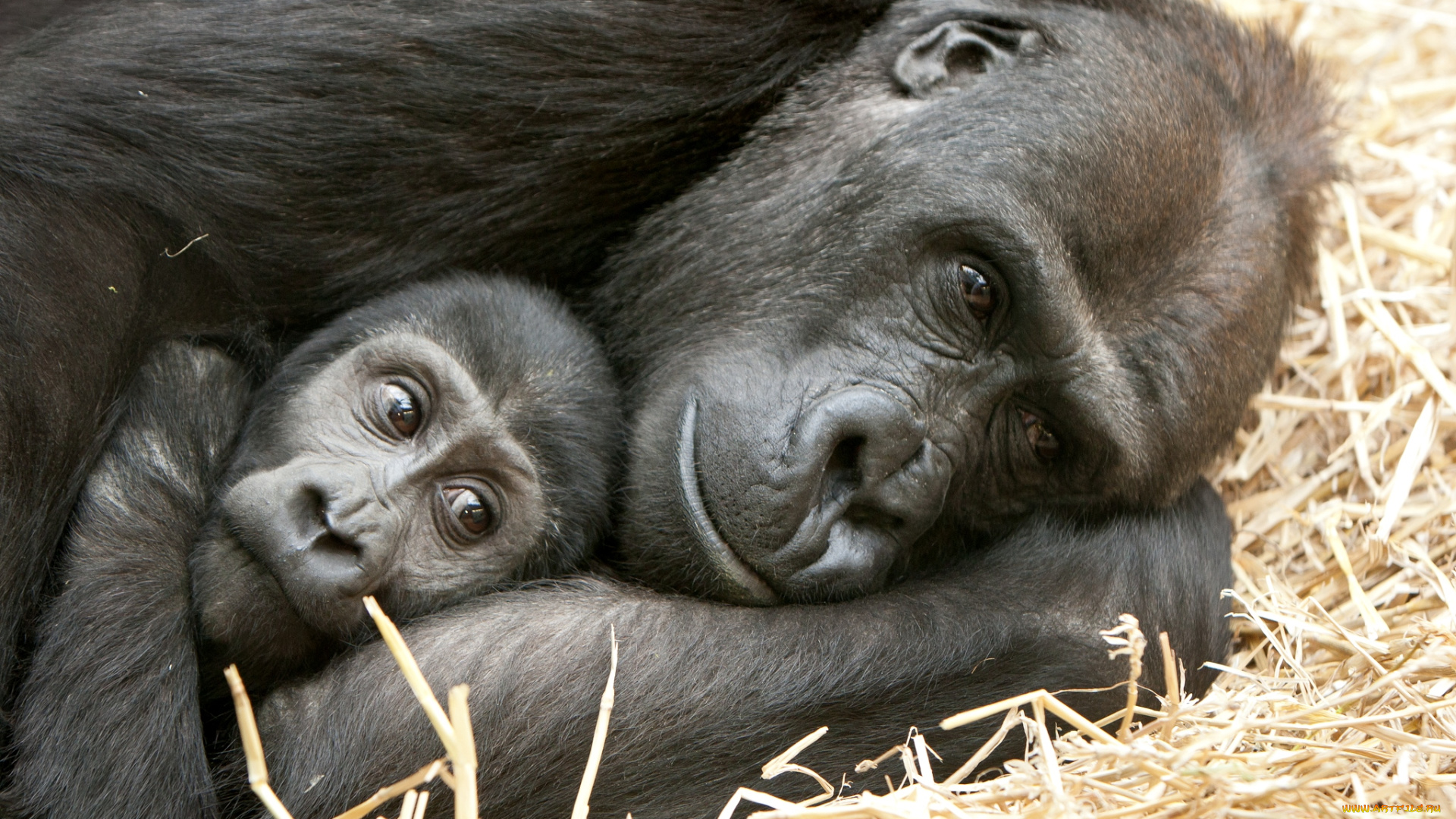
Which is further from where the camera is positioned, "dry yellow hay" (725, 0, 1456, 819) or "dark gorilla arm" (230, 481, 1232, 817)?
"dark gorilla arm" (230, 481, 1232, 817)

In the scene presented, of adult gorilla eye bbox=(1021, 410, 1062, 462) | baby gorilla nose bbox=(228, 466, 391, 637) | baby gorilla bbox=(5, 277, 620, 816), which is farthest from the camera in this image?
adult gorilla eye bbox=(1021, 410, 1062, 462)

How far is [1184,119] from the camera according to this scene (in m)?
2.93

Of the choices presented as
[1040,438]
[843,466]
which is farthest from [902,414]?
[1040,438]

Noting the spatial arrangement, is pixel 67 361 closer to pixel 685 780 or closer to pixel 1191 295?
pixel 685 780

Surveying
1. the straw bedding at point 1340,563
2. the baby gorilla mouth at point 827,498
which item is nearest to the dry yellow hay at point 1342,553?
the straw bedding at point 1340,563

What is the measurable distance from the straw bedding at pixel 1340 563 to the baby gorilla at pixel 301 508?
61 cm

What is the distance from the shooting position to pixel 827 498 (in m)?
2.65

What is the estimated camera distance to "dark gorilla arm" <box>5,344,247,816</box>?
7.72 feet

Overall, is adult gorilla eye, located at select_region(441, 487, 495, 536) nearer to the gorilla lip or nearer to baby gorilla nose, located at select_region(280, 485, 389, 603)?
baby gorilla nose, located at select_region(280, 485, 389, 603)

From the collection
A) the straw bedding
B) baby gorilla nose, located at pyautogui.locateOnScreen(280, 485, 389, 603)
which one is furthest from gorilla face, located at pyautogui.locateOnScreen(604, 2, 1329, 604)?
baby gorilla nose, located at pyautogui.locateOnScreen(280, 485, 389, 603)

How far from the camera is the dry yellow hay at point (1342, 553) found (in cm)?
232

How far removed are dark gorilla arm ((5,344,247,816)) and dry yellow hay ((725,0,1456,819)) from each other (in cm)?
108

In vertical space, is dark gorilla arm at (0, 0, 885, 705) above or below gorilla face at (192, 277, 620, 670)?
above

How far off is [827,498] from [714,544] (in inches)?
9.8
